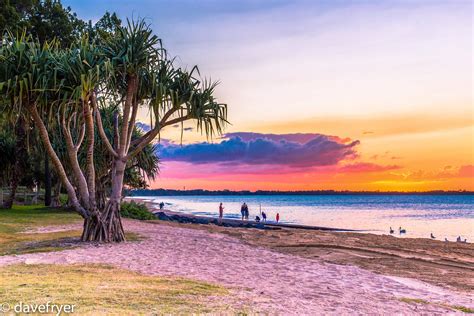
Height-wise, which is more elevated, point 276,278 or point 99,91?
point 99,91

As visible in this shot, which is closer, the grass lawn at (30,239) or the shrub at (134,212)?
the grass lawn at (30,239)

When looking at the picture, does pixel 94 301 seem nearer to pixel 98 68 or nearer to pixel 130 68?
pixel 98 68

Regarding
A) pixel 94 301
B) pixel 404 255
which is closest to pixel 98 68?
pixel 94 301

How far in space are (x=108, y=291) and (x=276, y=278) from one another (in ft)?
11.5

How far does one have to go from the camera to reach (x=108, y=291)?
24.0ft

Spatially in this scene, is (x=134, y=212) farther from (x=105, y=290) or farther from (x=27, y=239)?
(x=105, y=290)

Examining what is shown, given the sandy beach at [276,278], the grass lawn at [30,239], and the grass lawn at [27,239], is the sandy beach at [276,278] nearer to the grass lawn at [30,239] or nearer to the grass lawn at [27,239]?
the grass lawn at [30,239]

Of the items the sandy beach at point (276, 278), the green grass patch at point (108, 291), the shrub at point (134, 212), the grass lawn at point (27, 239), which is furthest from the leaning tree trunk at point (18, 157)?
the green grass patch at point (108, 291)

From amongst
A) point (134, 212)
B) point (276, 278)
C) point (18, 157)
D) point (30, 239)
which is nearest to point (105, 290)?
point (276, 278)

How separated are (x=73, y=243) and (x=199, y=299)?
8462mm

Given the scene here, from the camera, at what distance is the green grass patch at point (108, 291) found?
6371mm

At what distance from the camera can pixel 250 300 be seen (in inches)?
285

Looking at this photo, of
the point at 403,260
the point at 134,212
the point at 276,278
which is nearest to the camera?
the point at 276,278
